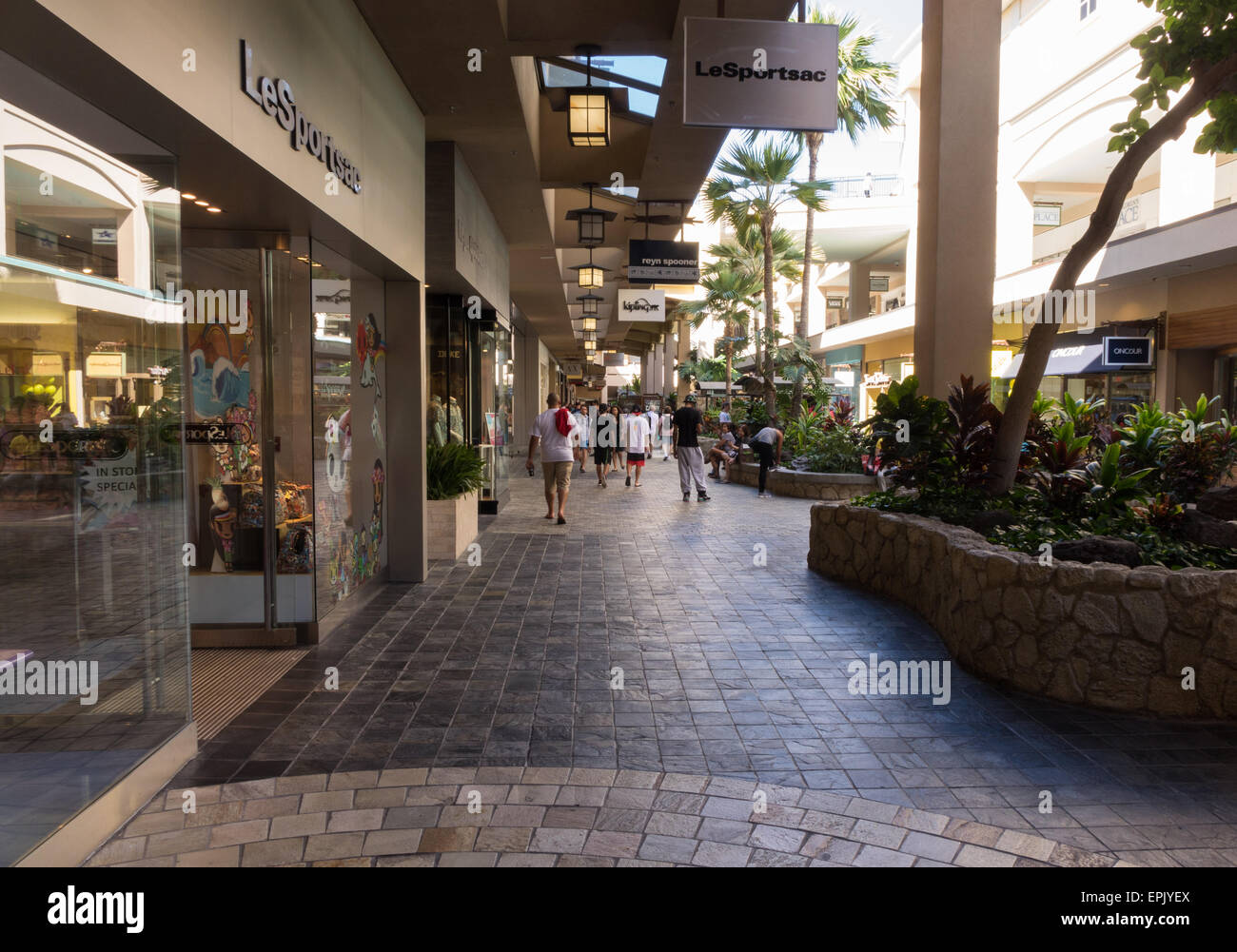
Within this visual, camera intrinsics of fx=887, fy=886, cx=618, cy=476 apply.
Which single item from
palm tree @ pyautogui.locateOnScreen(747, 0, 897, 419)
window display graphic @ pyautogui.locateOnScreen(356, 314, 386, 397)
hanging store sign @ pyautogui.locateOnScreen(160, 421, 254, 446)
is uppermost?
palm tree @ pyautogui.locateOnScreen(747, 0, 897, 419)

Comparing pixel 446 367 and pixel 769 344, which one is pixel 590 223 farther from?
pixel 769 344

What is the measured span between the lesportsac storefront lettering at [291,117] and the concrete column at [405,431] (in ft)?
7.62

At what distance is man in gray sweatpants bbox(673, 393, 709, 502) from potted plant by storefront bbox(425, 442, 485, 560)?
6.18 metres

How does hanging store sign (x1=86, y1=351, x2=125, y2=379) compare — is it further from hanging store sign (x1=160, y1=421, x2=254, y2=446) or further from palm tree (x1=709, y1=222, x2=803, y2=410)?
palm tree (x1=709, y1=222, x2=803, y2=410)

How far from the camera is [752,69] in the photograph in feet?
21.3

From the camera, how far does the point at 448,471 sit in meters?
9.80

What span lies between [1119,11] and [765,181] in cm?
780

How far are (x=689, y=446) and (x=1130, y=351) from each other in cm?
911

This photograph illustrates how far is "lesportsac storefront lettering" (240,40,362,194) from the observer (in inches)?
166

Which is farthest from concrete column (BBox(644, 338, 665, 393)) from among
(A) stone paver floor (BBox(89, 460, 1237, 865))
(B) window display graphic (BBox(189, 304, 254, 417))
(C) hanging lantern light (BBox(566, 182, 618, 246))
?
(B) window display graphic (BBox(189, 304, 254, 417))

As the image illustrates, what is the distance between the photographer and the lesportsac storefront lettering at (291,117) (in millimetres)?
4207

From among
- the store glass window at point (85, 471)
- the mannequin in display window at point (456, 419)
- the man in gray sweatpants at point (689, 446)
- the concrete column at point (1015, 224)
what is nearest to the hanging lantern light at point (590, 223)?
the mannequin in display window at point (456, 419)

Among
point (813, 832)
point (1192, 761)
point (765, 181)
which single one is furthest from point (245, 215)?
point (765, 181)

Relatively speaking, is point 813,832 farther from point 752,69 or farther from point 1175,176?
point 1175,176
